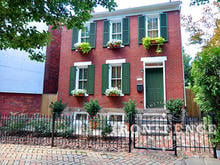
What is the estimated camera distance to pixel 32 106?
10148 millimetres

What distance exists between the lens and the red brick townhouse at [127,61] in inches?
345

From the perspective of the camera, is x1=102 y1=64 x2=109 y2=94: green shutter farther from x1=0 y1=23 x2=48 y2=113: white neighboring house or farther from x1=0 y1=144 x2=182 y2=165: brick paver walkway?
x1=0 y1=144 x2=182 y2=165: brick paver walkway

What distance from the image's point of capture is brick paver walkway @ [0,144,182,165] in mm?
4047

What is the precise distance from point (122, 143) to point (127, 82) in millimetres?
4157

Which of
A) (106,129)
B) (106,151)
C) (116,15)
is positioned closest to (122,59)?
(116,15)

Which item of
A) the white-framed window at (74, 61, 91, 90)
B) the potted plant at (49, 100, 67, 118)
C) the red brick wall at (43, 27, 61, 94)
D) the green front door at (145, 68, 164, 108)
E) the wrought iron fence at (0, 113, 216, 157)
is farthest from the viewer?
the red brick wall at (43, 27, 61, 94)

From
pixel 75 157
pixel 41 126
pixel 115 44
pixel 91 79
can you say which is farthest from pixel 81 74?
pixel 75 157

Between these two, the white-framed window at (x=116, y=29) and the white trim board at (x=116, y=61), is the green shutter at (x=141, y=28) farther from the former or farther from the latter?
the white trim board at (x=116, y=61)

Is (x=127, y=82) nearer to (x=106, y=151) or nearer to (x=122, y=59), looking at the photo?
(x=122, y=59)

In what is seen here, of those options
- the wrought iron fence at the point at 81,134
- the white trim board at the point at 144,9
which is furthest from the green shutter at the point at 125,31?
the wrought iron fence at the point at 81,134

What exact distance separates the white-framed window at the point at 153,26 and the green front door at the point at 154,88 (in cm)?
216

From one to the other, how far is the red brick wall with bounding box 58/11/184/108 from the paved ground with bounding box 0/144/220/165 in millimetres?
4441

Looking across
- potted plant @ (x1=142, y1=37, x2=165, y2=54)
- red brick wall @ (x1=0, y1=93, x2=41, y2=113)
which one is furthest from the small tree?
red brick wall @ (x1=0, y1=93, x2=41, y2=113)

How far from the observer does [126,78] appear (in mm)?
9156
